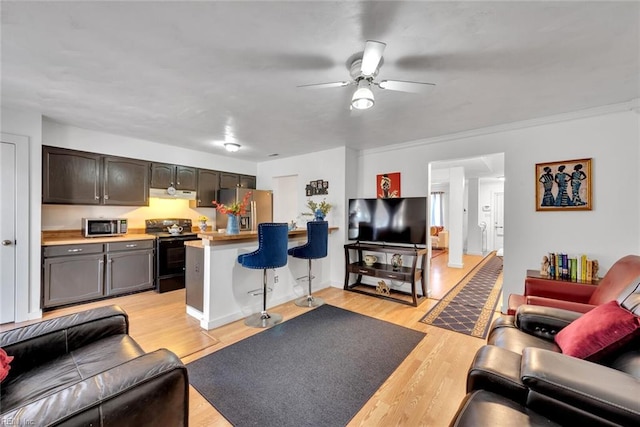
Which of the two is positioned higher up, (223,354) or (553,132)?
→ (553,132)

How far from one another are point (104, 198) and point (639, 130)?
665 centimetres

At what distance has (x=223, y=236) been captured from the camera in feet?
9.18

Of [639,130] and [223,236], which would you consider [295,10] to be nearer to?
[223,236]

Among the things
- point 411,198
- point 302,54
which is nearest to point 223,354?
point 302,54

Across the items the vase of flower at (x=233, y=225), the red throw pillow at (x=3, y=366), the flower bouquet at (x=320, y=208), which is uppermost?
the flower bouquet at (x=320, y=208)

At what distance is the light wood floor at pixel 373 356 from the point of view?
Answer: 1.68m

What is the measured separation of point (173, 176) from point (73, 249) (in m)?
1.76

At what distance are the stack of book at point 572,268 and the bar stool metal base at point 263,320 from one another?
10.2 feet

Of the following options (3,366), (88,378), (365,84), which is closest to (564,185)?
(365,84)

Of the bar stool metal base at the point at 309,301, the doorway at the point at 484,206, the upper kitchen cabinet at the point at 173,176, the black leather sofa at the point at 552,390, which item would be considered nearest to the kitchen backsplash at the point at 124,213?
the upper kitchen cabinet at the point at 173,176

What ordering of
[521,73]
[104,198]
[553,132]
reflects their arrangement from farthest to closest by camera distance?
1. [104,198]
2. [553,132]
3. [521,73]

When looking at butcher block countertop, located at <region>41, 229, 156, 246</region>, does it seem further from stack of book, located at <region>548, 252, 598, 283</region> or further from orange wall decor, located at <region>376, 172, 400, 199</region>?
stack of book, located at <region>548, 252, 598, 283</region>

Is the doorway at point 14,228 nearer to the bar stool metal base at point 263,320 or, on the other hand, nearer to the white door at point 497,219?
the bar stool metal base at point 263,320

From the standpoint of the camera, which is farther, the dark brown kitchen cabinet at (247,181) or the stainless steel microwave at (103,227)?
the dark brown kitchen cabinet at (247,181)
